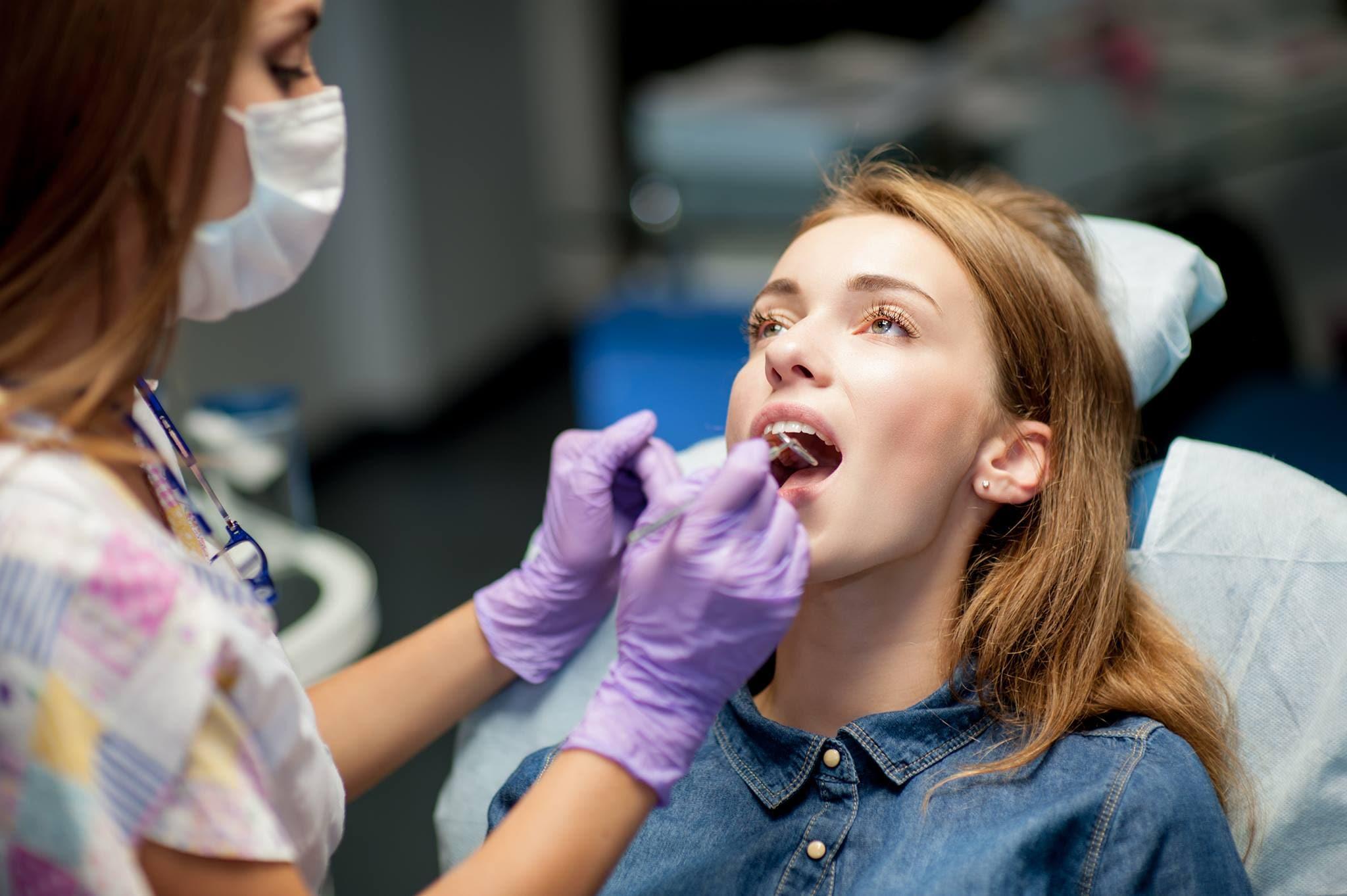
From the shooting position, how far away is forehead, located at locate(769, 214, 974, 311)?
118 cm

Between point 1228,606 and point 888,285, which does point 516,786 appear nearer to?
point 888,285

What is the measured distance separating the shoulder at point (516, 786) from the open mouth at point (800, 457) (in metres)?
0.38

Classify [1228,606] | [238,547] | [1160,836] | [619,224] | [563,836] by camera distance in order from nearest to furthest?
[563,836] → [1160,836] → [238,547] → [1228,606] → [619,224]

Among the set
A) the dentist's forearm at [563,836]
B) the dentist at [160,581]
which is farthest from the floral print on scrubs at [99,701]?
the dentist's forearm at [563,836]

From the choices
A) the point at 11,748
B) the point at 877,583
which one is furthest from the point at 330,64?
the point at 11,748

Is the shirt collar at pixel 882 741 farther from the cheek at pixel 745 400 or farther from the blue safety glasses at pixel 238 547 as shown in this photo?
the blue safety glasses at pixel 238 547

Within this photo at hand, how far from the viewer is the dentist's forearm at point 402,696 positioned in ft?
3.92

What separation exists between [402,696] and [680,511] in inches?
16.4

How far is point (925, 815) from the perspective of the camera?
108cm

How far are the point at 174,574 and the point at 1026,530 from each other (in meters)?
0.83

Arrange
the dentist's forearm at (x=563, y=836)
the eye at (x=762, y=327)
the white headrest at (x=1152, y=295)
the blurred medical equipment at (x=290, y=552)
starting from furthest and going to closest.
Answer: the blurred medical equipment at (x=290, y=552)
the white headrest at (x=1152, y=295)
the eye at (x=762, y=327)
the dentist's forearm at (x=563, y=836)

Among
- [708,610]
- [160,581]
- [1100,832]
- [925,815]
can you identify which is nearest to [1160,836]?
[1100,832]

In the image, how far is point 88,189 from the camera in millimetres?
785

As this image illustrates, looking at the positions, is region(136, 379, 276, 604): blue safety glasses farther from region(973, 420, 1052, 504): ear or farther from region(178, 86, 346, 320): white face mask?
region(973, 420, 1052, 504): ear
